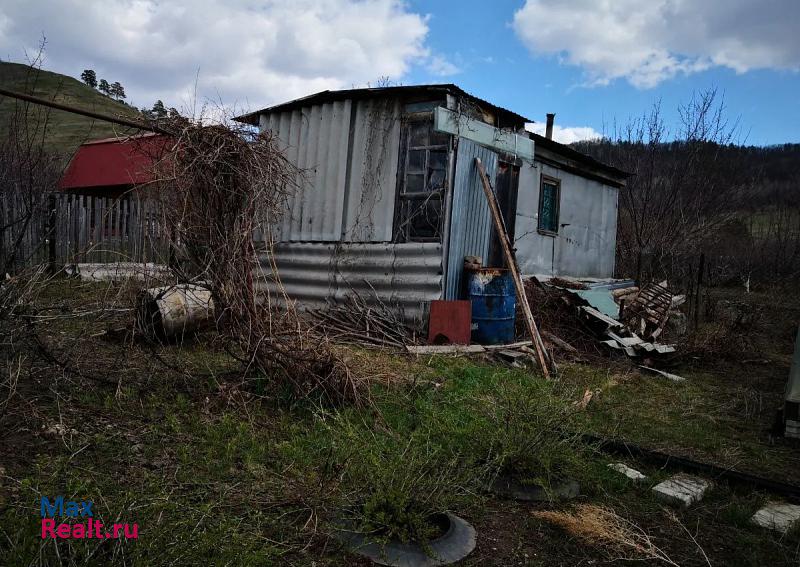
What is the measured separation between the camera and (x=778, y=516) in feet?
10.6

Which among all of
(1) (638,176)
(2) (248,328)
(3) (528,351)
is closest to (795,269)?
(1) (638,176)

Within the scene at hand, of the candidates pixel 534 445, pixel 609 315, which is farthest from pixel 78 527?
pixel 609 315

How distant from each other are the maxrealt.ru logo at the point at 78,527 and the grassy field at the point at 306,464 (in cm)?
5

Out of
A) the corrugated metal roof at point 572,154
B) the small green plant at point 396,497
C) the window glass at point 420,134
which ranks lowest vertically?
the small green plant at point 396,497

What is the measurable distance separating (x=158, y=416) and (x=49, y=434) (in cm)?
73

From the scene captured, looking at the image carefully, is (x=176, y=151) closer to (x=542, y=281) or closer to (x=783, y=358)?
(x=542, y=281)

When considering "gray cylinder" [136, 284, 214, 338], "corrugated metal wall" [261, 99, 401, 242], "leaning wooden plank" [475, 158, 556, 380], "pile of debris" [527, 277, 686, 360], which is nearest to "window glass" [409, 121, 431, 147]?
"corrugated metal wall" [261, 99, 401, 242]

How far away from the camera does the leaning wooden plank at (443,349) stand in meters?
7.02

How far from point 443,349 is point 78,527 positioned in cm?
539

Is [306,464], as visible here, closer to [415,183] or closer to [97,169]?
[415,183]

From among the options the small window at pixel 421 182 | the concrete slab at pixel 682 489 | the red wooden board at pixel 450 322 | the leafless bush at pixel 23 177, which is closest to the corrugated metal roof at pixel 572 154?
the small window at pixel 421 182

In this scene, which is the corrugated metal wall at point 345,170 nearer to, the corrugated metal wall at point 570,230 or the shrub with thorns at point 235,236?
the corrugated metal wall at point 570,230

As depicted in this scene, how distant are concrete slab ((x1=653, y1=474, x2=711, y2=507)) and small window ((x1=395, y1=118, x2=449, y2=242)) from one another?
5.07 metres

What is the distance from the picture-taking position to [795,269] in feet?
58.4
